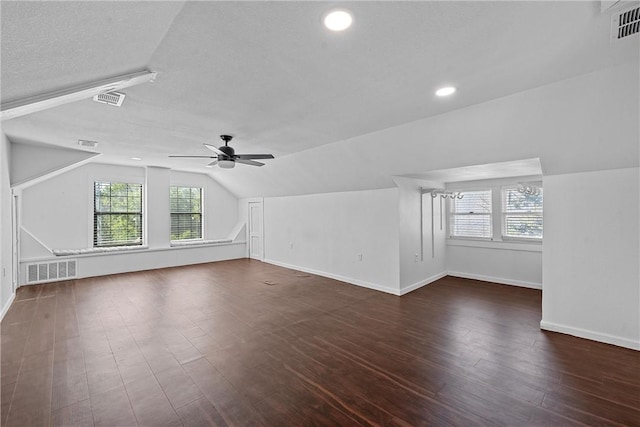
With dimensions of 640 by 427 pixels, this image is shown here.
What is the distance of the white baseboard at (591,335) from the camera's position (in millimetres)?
3004

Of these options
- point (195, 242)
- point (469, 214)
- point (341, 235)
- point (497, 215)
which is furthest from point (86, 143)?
point (497, 215)

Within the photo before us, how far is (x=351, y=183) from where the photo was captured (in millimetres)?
5523

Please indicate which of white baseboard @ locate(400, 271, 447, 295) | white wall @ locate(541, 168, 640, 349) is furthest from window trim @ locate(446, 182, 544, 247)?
white wall @ locate(541, 168, 640, 349)

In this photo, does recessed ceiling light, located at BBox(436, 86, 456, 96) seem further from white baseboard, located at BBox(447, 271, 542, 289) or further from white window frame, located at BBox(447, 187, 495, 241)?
white baseboard, located at BBox(447, 271, 542, 289)

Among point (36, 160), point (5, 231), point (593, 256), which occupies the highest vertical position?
point (36, 160)

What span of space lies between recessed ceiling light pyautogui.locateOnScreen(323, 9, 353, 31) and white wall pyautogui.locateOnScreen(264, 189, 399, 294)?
11.8 feet

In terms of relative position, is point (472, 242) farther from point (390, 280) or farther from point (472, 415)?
point (472, 415)

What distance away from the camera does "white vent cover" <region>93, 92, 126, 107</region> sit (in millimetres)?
2701

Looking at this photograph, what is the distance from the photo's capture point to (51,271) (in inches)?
231

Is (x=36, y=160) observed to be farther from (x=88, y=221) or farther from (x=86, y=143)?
(x=88, y=221)

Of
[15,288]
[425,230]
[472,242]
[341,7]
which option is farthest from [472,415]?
[15,288]

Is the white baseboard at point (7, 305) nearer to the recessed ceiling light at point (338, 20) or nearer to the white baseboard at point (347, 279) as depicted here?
the white baseboard at point (347, 279)

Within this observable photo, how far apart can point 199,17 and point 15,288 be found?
6.60m

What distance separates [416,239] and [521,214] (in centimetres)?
220
